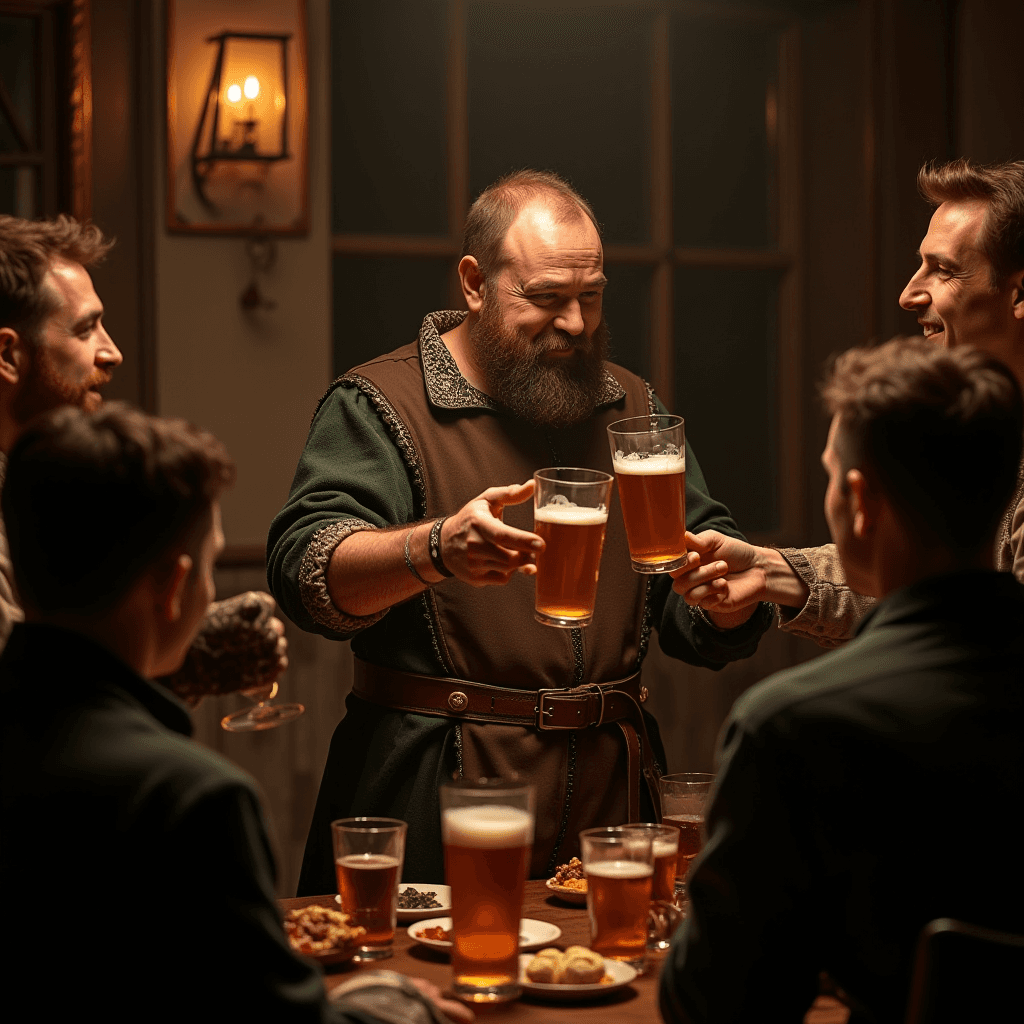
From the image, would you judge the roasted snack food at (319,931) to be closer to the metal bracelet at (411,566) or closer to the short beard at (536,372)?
the metal bracelet at (411,566)

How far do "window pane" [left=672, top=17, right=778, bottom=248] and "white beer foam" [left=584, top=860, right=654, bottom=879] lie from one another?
3169mm

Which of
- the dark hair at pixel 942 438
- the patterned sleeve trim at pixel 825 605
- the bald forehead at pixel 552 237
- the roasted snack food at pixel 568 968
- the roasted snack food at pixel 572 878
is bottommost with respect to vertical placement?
the roasted snack food at pixel 572 878

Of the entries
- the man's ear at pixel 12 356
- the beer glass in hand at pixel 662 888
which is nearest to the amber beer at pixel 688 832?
the beer glass in hand at pixel 662 888

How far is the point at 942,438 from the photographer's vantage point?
4.08ft

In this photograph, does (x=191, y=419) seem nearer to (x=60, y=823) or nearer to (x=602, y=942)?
(x=602, y=942)

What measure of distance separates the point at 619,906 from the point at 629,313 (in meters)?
2.90

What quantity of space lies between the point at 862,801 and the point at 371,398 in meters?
1.49

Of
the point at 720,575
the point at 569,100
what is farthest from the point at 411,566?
the point at 569,100

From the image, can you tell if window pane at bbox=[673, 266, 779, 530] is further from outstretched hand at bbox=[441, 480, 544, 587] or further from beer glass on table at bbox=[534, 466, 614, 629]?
beer glass on table at bbox=[534, 466, 614, 629]

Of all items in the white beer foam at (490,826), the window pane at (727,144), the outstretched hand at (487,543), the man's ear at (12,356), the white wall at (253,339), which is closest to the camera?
the white beer foam at (490,826)

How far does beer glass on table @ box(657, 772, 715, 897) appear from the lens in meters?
1.78

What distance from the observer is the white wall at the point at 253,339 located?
355 centimetres

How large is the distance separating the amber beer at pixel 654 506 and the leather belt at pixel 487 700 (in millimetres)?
413

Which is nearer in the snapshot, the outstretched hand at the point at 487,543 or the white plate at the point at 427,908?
the white plate at the point at 427,908
